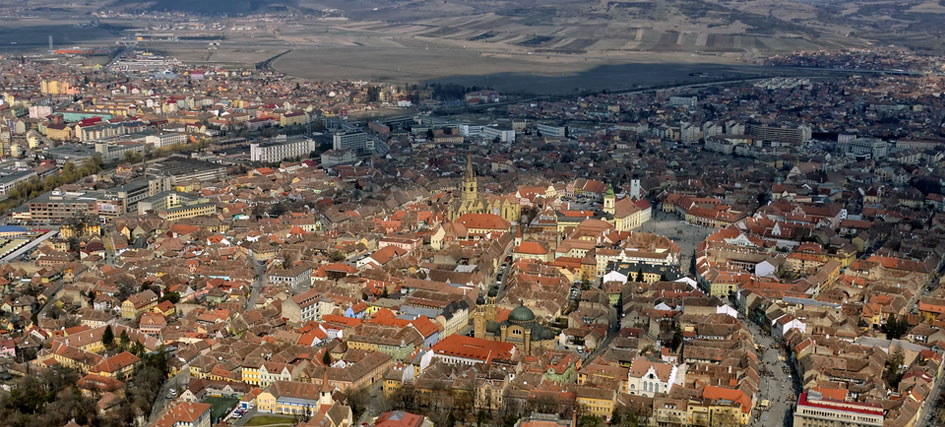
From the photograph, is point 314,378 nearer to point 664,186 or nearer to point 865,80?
point 664,186

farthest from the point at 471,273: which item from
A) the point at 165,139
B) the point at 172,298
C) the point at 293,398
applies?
the point at 165,139

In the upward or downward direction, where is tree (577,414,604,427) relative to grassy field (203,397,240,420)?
upward

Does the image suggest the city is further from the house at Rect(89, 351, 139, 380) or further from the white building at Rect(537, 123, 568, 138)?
the white building at Rect(537, 123, 568, 138)

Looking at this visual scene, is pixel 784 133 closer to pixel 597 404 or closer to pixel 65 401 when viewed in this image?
pixel 597 404

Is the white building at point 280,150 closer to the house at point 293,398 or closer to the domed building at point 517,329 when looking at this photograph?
the domed building at point 517,329

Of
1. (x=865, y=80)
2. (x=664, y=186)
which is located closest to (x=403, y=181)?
(x=664, y=186)

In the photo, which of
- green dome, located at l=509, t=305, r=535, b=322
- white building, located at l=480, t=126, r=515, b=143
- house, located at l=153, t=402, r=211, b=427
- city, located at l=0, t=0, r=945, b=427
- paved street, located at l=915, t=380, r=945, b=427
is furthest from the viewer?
white building, located at l=480, t=126, r=515, b=143

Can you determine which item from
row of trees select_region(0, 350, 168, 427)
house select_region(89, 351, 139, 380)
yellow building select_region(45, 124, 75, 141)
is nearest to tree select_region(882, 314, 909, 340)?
row of trees select_region(0, 350, 168, 427)
